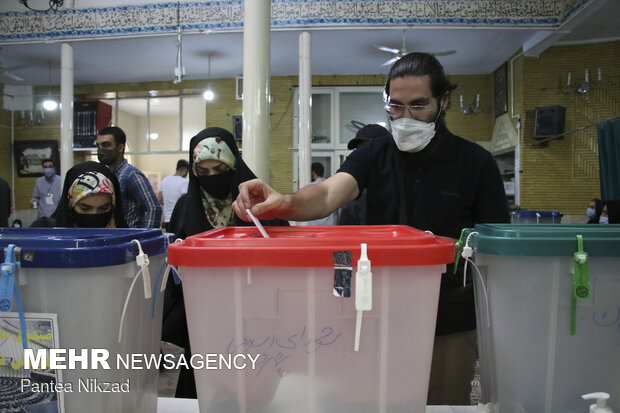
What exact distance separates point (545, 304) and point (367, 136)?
1.36 m

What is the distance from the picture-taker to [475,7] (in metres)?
5.61

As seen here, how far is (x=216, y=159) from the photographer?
5.14 feet

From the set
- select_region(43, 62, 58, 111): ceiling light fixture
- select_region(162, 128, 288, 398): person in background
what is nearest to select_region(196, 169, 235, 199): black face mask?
select_region(162, 128, 288, 398): person in background

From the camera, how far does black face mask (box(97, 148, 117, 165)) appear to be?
2.55 meters

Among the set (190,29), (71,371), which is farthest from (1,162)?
(71,371)

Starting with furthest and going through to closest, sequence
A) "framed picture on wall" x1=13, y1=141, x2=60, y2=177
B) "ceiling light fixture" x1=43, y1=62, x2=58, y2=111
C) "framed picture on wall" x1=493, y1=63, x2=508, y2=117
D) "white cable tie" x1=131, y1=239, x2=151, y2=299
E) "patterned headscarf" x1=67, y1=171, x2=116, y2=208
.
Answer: "framed picture on wall" x1=13, y1=141, x2=60, y2=177
"ceiling light fixture" x1=43, y1=62, x2=58, y2=111
"framed picture on wall" x1=493, y1=63, x2=508, y2=117
"patterned headscarf" x1=67, y1=171, x2=116, y2=208
"white cable tie" x1=131, y1=239, x2=151, y2=299

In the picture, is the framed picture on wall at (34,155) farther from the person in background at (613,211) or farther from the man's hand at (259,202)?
the person in background at (613,211)

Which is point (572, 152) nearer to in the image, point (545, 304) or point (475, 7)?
point (475, 7)

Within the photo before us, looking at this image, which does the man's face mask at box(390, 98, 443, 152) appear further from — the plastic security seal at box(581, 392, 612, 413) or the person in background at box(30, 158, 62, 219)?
the person in background at box(30, 158, 62, 219)

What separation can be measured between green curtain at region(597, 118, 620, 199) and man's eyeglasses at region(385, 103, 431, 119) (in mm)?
4469

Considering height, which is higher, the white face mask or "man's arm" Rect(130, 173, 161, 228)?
the white face mask

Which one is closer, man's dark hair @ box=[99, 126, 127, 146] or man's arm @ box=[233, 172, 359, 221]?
man's arm @ box=[233, 172, 359, 221]

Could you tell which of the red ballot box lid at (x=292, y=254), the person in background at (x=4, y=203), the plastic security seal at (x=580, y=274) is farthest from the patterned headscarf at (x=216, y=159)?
the person in background at (x=4, y=203)

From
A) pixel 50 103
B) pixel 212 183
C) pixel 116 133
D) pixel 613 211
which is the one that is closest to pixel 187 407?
pixel 212 183
